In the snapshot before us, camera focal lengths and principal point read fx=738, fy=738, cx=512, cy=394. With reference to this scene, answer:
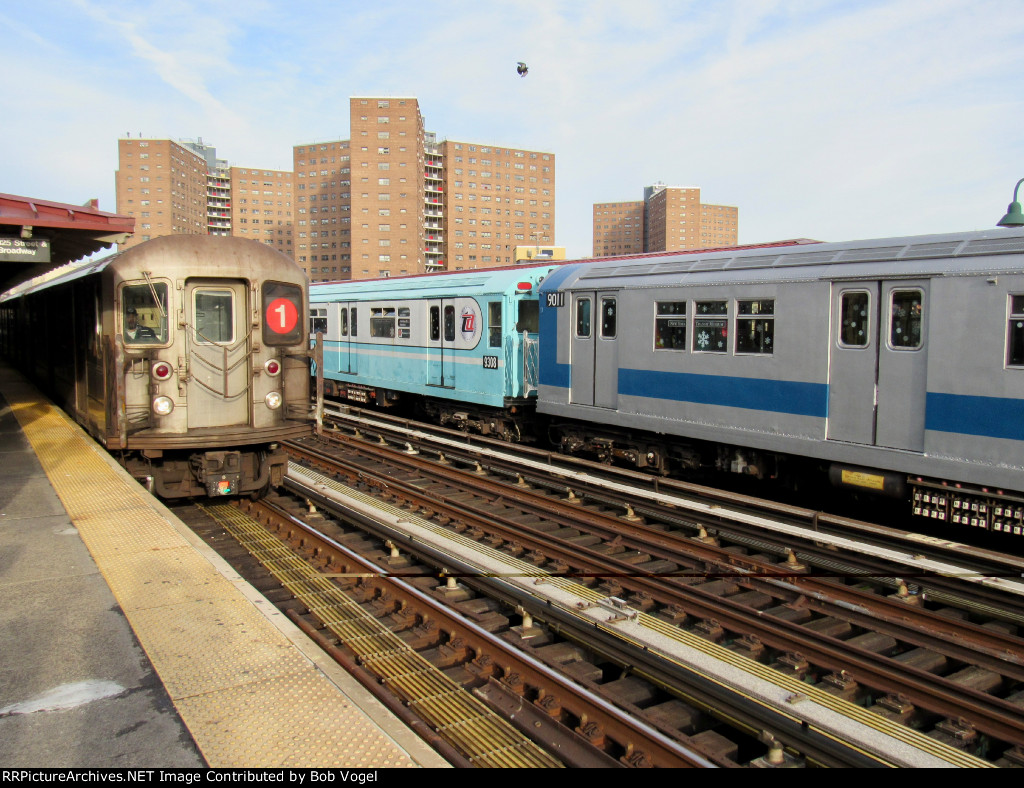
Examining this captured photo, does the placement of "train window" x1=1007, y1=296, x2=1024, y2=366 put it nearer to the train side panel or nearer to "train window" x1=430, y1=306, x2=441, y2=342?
the train side panel

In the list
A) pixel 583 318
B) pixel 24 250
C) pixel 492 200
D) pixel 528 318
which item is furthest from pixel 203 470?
pixel 492 200

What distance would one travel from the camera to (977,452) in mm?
7785

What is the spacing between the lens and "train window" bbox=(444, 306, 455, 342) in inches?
624

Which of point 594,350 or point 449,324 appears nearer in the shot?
point 594,350

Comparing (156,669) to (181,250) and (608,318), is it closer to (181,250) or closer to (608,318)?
(181,250)

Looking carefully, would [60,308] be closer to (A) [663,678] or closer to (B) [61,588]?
(B) [61,588]

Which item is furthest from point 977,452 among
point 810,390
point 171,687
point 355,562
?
point 171,687

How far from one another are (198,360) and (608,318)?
250 inches

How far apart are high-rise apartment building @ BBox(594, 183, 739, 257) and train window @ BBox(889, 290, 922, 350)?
140 metres

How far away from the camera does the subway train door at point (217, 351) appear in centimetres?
914

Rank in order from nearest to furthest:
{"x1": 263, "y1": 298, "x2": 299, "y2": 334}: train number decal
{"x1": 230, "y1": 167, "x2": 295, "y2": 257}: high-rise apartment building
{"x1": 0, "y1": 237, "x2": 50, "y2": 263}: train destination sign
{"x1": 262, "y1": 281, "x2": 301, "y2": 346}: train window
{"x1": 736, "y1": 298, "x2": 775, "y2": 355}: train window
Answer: {"x1": 0, "y1": 237, "x2": 50, "y2": 263}: train destination sign < {"x1": 262, "y1": 281, "x2": 301, "y2": 346}: train window < {"x1": 263, "y1": 298, "x2": 299, "y2": 334}: train number decal < {"x1": 736, "y1": 298, "x2": 775, "y2": 355}: train window < {"x1": 230, "y1": 167, "x2": 295, "y2": 257}: high-rise apartment building

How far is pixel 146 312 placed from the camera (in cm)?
891

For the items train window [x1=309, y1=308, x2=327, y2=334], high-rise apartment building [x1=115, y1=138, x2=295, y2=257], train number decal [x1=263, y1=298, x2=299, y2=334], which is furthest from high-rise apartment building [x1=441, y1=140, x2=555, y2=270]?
train number decal [x1=263, y1=298, x2=299, y2=334]

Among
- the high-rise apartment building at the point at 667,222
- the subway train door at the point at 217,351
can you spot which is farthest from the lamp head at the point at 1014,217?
the high-rise apartment building at the point at 667,222
